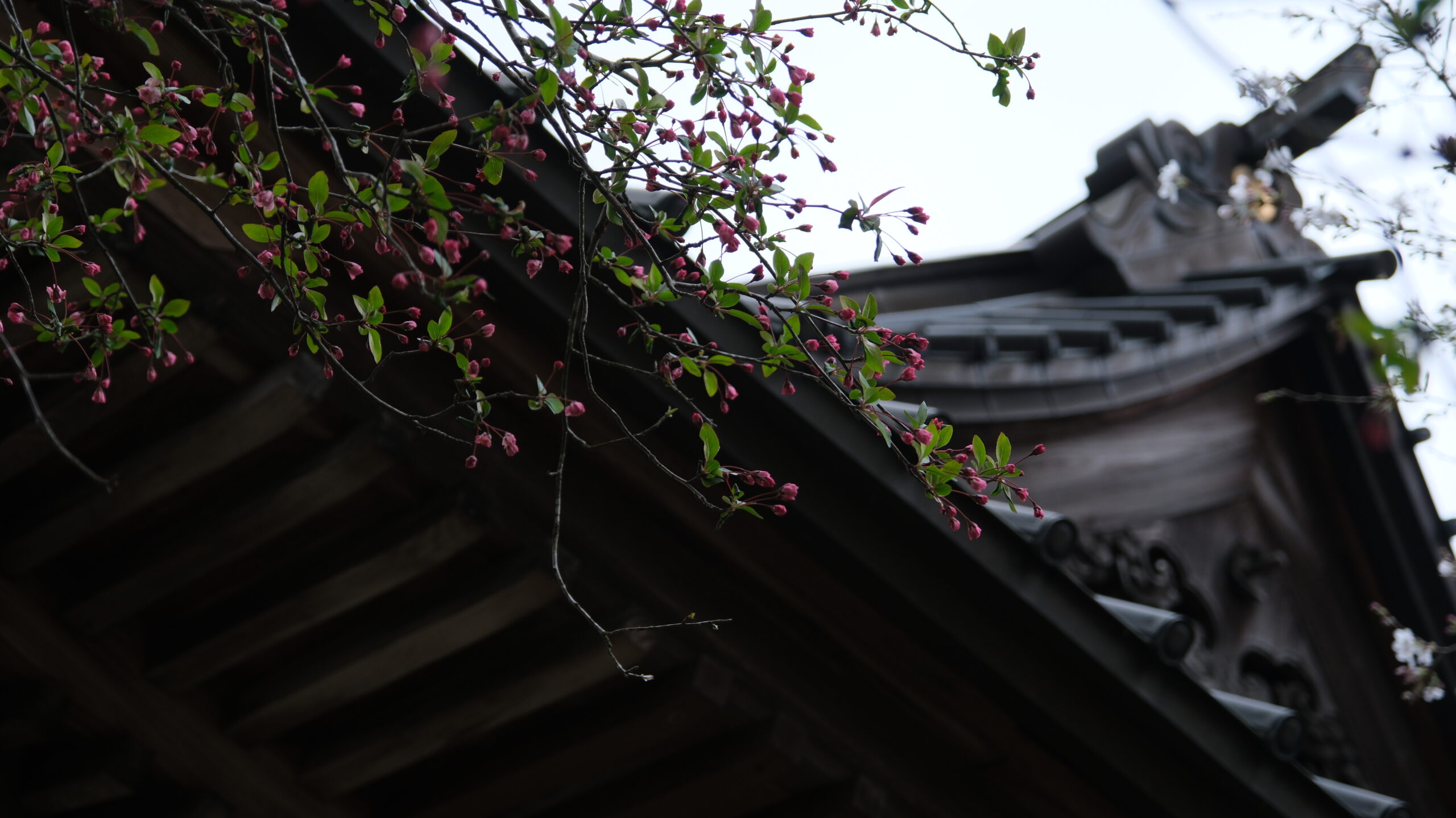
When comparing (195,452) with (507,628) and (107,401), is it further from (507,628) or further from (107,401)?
(507,628)

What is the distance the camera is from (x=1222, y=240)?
203 inches

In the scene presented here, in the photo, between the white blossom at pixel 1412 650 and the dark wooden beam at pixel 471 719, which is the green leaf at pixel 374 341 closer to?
the dark wooden beam at pixel 471 719

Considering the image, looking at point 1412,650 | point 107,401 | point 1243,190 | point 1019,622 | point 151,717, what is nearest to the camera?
point 107,401

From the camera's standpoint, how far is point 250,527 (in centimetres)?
216

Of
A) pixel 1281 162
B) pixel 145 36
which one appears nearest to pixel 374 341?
pixel 145 36

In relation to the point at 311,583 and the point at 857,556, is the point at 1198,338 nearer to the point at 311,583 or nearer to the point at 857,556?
the point at 857,556

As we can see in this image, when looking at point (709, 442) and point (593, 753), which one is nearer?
point (709, 442)

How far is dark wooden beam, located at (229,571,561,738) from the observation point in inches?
85.5

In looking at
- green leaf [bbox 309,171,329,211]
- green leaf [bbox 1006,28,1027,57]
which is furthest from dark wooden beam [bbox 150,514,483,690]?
green leaf [bbox 1006,28,1027,57]

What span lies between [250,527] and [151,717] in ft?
2.10

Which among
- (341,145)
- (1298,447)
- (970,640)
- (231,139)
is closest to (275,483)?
(341,145)

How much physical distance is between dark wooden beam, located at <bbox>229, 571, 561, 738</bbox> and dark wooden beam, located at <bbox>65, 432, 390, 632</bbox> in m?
0.31

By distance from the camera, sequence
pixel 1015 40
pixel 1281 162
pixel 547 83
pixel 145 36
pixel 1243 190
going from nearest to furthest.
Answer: pixel 547 83, pixel 145 36, pixel 1015 40, pixel 1281 162, pixel 1243 190

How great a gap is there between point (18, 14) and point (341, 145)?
1.61 feet
